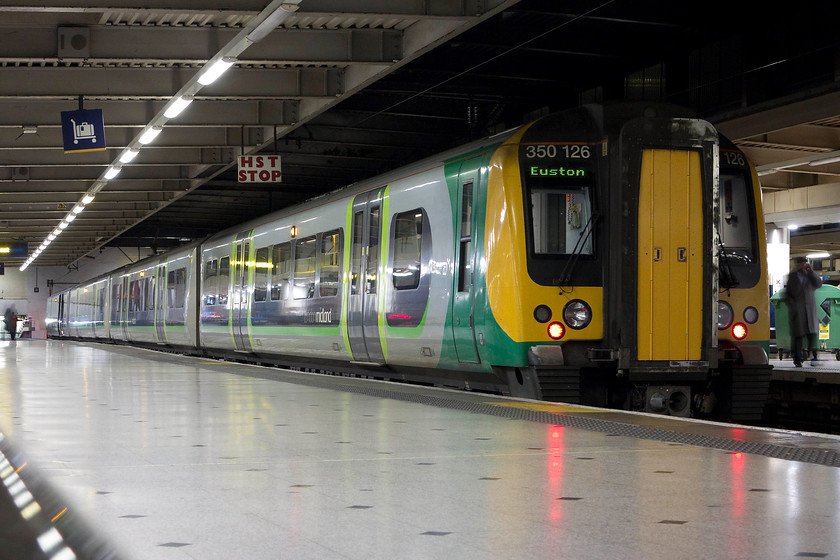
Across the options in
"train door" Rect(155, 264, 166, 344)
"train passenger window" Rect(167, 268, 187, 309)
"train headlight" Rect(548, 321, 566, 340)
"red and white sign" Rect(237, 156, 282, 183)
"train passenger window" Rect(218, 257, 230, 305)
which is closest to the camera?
"train headlight" Rect(548, 321, 566, 340)

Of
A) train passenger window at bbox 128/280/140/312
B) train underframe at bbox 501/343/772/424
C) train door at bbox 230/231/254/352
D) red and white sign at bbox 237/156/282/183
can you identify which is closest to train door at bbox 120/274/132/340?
train passenger window at bbox 128/280/140/312

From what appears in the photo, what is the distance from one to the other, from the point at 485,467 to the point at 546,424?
6.90ft

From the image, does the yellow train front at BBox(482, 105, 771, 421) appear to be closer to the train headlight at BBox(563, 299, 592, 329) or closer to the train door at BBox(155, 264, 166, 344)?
the train headlight at BBox(563, 299, 592, 329)

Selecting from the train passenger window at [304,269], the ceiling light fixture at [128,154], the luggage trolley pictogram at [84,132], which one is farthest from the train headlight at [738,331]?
the ceiling light fixture at [128,154]

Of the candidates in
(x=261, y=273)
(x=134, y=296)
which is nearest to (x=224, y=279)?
(x=261, y=273)

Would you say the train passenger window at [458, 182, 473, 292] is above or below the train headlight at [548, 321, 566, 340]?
above

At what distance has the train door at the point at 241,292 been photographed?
64.0 ft

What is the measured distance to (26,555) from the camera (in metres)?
→ 3.70

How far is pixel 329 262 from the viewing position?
1490 centimetres

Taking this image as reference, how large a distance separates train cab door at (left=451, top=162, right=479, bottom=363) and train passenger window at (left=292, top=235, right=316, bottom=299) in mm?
5103

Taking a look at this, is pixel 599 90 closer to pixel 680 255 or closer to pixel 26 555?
pixel 680 255

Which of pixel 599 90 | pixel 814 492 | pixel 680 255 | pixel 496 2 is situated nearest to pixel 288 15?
pixel 496 2

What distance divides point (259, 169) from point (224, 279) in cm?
283

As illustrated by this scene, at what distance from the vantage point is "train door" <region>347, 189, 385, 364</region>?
13.1 m
